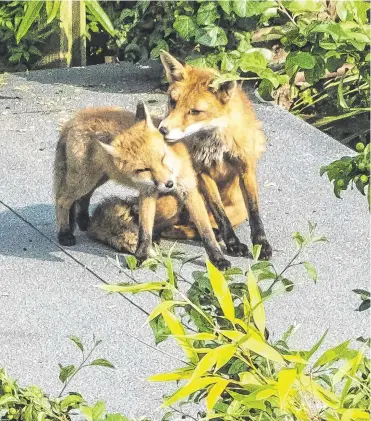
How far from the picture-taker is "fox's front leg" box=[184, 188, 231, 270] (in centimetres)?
520

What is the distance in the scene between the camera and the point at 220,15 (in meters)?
7.71

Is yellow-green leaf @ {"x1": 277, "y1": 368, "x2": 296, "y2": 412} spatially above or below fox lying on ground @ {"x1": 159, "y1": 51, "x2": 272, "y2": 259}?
above

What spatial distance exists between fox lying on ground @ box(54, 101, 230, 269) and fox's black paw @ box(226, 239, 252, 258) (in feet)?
0.56

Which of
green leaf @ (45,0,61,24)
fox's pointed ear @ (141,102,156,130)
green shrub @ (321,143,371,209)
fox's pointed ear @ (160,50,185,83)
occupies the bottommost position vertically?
fox's pointed ear @ (141,102,156,130)

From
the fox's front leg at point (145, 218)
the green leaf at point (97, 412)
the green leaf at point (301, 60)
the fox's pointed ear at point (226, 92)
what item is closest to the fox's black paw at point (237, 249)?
the fox's front leg at point (145, 218)

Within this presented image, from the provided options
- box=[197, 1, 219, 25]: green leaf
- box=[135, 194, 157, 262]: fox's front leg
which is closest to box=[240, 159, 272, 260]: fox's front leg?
box=[135, 194, 157, 262]: fox's front leg

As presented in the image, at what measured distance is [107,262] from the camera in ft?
A: 17.0

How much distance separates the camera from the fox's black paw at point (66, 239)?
5.46 m

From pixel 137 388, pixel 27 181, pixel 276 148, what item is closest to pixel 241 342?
pixel 137 388

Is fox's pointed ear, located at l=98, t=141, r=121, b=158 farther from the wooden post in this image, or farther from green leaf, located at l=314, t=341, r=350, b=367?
the wooden post

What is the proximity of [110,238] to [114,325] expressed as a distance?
1.05 metres

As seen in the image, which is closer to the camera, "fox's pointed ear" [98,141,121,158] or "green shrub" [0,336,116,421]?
"green shrub" [0,336,116,421]

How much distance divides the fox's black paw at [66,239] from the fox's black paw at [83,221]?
0.81ft

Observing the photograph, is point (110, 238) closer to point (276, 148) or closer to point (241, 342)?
point (276, 148)
